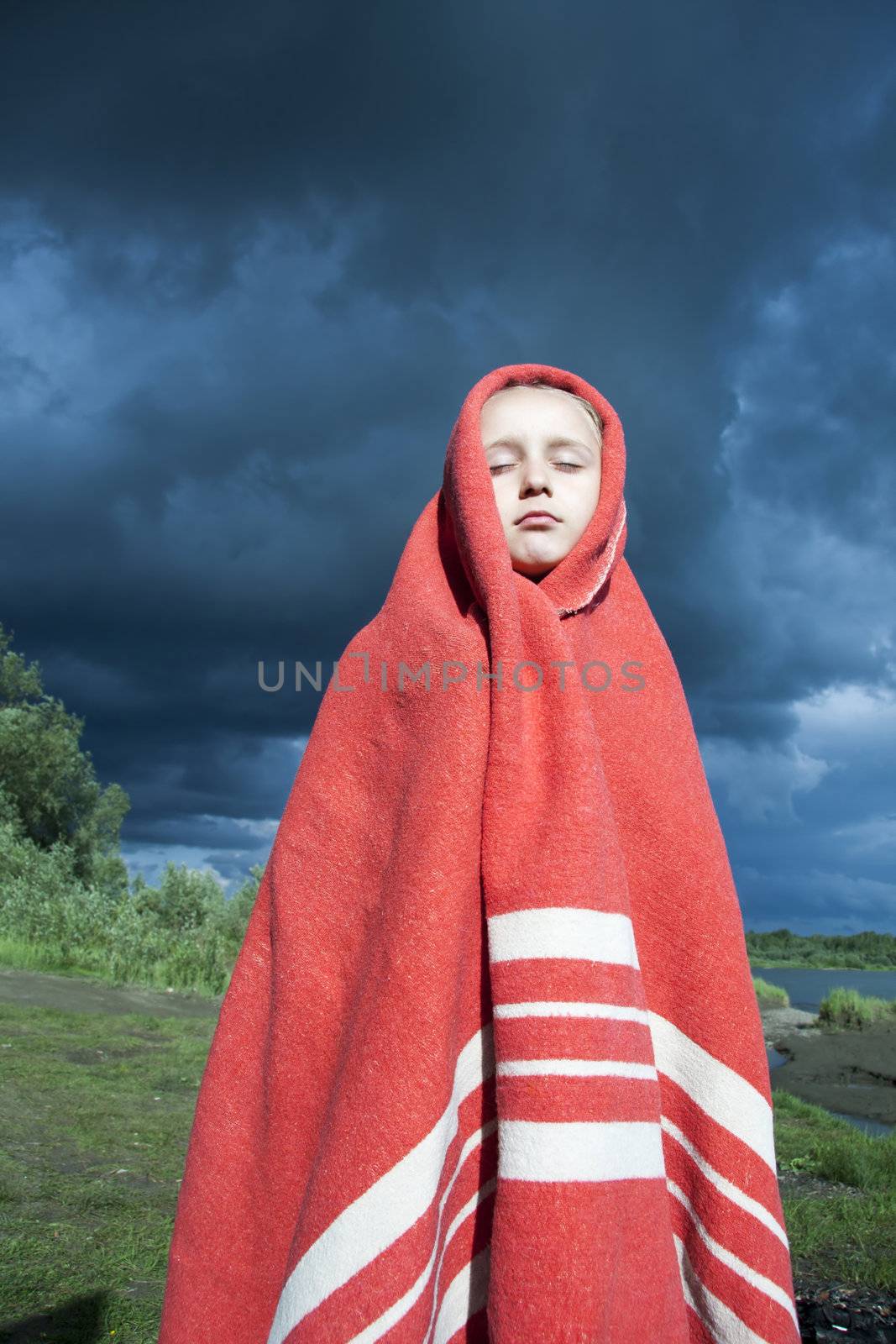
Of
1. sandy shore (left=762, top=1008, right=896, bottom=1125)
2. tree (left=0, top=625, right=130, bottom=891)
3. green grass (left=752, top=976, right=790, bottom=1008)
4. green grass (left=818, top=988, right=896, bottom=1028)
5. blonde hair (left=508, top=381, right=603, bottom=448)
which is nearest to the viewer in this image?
blonde hair (left=508, top=381, right=603, bottom=448)

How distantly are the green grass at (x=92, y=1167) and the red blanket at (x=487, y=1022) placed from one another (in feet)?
7.26

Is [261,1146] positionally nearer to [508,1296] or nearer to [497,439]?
[508,1296]

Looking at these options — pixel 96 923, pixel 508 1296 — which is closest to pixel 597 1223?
pixel 508 1296

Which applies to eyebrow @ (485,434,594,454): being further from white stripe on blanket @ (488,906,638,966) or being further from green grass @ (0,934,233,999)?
green grass @ (0,934,233,999)

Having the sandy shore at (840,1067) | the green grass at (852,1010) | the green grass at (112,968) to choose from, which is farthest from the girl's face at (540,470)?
the green grass at (852,1010)

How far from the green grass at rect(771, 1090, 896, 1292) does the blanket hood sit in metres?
3.38

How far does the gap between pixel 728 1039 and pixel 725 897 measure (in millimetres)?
226

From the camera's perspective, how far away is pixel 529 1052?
115 cm

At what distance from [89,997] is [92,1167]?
6.34m

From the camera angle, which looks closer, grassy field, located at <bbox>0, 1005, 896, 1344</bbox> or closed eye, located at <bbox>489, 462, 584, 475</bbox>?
closed eye, located at <bbox>489, 462, 584, 475</bbox>

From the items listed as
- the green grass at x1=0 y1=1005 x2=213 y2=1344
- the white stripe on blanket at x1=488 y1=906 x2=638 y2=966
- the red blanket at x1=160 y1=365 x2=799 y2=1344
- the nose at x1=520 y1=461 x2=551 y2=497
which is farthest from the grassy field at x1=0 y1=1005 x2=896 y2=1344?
the nose at x1=520 y1=461 x2=551 y2=497

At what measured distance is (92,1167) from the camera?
452cm

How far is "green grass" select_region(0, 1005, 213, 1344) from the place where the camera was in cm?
313

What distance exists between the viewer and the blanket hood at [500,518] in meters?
1.50
